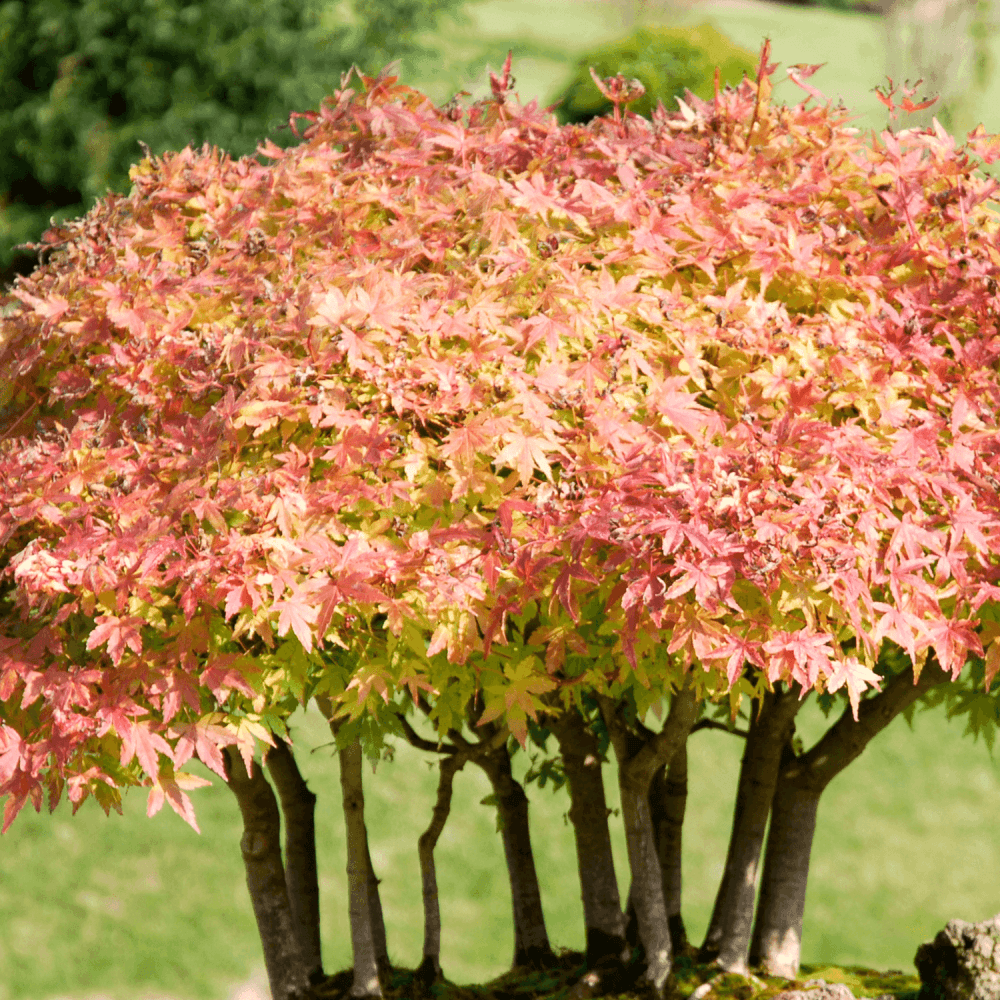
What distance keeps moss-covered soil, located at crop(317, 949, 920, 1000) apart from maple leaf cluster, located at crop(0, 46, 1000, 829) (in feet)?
5.55

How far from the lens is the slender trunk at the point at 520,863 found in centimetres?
464

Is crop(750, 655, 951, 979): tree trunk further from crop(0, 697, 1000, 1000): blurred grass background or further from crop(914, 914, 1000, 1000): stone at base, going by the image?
crop(0, 697, 1000, 1000): blurred grass background

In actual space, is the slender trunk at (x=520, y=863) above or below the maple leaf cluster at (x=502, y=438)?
below

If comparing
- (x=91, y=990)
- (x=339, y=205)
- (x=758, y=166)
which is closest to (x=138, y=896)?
(x=91, y=990)

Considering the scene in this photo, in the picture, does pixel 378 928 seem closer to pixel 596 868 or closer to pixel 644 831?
pixel 596 868

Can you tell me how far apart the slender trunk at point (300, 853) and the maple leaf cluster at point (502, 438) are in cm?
122

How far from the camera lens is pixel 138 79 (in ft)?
36.5

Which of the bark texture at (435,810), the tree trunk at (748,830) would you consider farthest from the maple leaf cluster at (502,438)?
the tree trunk at (748,830)

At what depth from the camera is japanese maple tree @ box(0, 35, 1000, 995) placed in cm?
269

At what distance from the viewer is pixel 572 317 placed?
2949mm

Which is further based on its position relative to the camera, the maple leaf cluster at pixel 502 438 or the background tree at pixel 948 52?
the background tree at pixel 948 52

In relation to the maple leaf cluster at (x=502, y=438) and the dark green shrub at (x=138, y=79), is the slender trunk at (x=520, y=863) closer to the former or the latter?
the maple leaf cluster at (x=502, y=438)

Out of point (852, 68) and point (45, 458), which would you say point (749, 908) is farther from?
point (852, 68)

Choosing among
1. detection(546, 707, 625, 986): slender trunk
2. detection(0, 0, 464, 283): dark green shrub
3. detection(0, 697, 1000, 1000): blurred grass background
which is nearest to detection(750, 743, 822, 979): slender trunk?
detection(546, 707, 625, 986): slender trunk
